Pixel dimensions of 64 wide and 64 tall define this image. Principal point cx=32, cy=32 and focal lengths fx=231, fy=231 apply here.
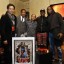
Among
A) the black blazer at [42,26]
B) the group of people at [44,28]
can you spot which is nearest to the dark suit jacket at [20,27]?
the group of people at [44,28]

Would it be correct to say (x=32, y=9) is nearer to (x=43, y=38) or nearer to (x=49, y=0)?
(x=49, y=0)

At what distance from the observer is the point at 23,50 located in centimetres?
444

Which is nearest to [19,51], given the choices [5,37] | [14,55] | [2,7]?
[14,55]

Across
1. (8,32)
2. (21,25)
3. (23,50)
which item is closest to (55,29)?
(21,25)

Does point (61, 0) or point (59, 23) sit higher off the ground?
point (61, 0)

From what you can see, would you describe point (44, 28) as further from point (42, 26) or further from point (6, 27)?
point (6, 27)

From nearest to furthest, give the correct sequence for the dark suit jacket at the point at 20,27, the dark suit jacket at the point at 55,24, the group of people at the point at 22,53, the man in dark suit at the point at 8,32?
the group of people at the point at 22,53
the man in dark suit at the point at 8,32
the dark suit jacket at the point at 20,27
the dark suit jacket at the point at 55,24

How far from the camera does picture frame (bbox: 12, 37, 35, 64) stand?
175 inches

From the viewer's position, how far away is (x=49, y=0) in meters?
8.78

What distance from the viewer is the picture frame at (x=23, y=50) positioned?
4.43 m

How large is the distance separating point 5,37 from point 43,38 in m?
1.36

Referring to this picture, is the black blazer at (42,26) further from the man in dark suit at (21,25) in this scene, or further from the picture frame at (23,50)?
the picture frame at (23,50)

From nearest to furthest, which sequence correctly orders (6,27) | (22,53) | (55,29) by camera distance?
(22,53), (6,27), (55,29)

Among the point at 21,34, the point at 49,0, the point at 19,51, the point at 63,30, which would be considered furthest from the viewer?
the point at 49,0
